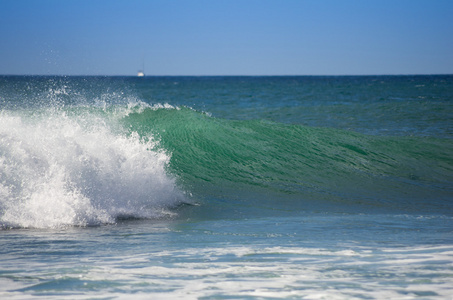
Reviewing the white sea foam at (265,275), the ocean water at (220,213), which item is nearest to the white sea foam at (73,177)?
the ocean water at (220,213)

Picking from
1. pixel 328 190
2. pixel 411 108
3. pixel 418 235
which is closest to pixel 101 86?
pixel 328 190

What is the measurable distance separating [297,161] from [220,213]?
13.2 ft

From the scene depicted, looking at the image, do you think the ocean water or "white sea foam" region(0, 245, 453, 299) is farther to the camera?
the ocean water

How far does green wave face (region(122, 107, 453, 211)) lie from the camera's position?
8.10 m

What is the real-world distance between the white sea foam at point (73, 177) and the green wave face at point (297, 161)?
139 centimetres

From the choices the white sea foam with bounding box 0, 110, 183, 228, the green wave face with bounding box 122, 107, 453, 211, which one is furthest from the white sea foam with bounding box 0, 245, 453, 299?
the green wave face with bounding box 122, 107, 453, 211

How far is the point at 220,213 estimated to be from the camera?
256 inches

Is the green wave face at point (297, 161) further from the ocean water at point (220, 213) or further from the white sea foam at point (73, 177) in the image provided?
the white sea foam at point (73, 177)

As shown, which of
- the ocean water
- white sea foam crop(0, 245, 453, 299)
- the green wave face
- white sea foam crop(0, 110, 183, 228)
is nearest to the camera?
white sea foam crop(0, 245, 453, 299)

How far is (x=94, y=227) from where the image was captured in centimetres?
553

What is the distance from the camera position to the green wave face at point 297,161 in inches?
319

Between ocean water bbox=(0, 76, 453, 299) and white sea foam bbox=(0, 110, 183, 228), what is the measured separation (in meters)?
0.02

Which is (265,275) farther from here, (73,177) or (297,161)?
(297,161)

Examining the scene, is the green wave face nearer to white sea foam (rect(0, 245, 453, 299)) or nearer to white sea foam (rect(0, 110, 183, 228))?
white sea foam (rect(0, 110, 183, 228))
